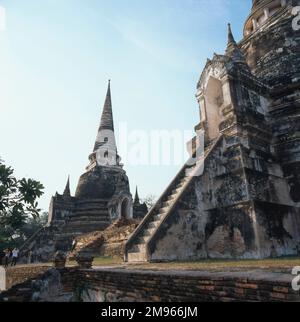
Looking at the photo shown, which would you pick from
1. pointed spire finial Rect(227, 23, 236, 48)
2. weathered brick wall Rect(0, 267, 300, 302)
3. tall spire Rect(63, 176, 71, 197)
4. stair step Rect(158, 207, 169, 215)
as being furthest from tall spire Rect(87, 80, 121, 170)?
weathered brick wall Rect(0, 267, 300, 302)

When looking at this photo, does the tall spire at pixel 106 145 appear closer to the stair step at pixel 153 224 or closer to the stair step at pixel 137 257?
the stair step at pixel 153 224

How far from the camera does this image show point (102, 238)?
15.4m

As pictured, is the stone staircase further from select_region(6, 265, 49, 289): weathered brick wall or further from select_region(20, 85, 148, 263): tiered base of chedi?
select_region(20, 85, 148, 263): tiered base of chedi

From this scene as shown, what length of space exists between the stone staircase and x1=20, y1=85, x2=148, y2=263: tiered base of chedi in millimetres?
9324

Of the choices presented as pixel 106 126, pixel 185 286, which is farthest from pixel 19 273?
pixel 106 126

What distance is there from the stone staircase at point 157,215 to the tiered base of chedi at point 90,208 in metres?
9.32

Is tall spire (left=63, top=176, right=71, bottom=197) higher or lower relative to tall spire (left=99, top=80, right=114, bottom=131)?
lower

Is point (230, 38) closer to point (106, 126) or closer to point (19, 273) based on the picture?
point (19, 273)

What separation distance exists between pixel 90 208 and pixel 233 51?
15864 mm

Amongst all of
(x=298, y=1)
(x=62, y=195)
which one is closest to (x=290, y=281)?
(x=298, y=1)

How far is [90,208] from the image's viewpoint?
22.5m

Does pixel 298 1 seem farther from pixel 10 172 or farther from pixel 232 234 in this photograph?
pixel 10 172

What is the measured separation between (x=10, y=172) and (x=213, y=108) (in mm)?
7674

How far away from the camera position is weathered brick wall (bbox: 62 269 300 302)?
2775mm
